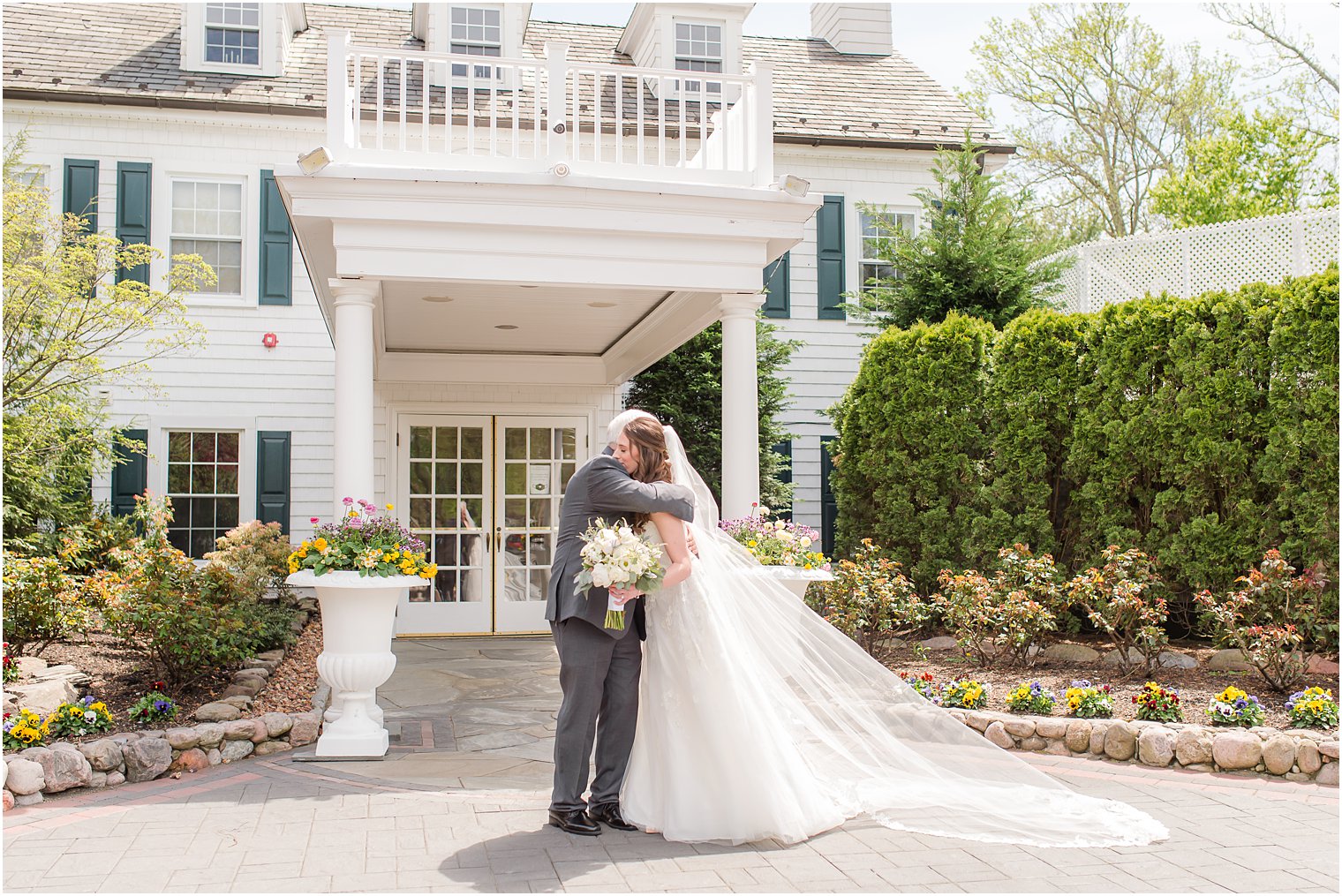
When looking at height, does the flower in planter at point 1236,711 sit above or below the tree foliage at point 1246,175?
below

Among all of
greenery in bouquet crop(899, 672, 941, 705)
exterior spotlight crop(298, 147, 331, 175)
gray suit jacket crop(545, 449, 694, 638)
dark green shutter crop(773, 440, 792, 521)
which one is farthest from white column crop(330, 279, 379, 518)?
dark green shutter crop(773, 440, 792, 521)

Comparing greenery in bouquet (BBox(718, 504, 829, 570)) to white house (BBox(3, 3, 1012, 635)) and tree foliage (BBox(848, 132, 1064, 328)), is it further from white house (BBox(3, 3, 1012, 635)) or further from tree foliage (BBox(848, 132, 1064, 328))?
tree foliage (BBox(848, 132, 1064, 328))

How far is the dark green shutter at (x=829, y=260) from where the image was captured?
13.6m

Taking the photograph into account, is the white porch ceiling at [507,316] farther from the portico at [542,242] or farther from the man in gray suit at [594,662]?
the man in gray suit at [594,662]

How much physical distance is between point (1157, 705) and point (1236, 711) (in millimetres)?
397

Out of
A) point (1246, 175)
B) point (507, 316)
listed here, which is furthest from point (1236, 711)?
point (1246, 175)

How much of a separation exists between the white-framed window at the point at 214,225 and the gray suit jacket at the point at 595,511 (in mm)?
8898

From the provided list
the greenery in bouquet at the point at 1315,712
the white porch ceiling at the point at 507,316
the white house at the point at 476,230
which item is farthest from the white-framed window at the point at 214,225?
the greenery in bouquet at the point at 1315,712

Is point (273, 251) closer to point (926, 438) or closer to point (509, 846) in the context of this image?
point (926, 438)

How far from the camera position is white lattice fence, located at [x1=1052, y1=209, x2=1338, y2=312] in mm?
11039

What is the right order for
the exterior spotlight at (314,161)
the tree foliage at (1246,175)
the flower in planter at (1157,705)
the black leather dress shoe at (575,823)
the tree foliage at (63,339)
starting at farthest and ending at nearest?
the tree foliage at (1246,175) < the tree foliage at (63,339) < the exterior spotlight at (314,161) < the flower in planter at (1157,705) < the black leather dress shoe at (575,823)

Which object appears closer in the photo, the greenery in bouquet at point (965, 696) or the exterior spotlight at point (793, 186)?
the greenery in bouquet at point (965, 696)

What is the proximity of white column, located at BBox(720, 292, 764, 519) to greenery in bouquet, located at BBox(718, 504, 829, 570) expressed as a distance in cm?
53

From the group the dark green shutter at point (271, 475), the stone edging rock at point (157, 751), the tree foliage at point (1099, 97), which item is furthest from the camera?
the tree foliage at point (1099, 97)
